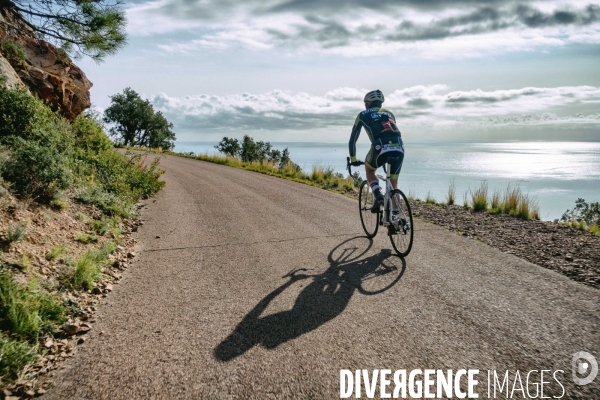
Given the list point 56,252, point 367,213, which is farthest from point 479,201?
point 56,252

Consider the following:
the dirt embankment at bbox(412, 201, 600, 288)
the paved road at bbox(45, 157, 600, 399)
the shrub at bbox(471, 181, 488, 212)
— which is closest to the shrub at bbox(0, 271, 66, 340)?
the paved road at bbox(45, 157, 600, 399)

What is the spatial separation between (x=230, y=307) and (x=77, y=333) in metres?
1.47

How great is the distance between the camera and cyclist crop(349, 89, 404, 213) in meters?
5.75

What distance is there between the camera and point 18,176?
212 inches

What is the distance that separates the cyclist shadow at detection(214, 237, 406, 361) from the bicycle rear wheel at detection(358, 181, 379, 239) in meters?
0.70

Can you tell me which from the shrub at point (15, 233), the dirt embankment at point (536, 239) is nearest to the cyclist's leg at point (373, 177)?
the dirt embankment at point (536, 239)

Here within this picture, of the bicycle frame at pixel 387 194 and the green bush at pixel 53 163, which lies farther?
the bicycle frame at pixel 387 194

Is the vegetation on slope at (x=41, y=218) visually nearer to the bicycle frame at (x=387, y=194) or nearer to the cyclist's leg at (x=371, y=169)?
the bicycle frame at (x=387, y=194)

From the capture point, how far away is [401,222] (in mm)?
5504

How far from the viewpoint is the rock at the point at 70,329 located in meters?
3.32

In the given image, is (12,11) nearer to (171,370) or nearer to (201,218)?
(201,218)

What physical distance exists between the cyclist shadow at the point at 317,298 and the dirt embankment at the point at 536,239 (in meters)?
2.18

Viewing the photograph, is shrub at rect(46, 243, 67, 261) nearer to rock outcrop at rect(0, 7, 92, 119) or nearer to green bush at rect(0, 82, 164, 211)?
green bush at rect(0, 82, 164, 211)

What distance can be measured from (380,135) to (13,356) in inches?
205
